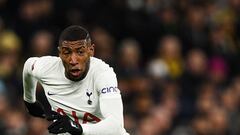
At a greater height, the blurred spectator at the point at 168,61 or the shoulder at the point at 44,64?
the shoulder at the point at 44,64

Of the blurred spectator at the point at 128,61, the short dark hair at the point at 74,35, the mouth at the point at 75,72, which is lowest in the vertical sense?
the blurred spectator at the point at 128,61

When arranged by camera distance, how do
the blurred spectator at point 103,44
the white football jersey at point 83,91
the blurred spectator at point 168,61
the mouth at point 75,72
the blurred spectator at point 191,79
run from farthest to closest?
1. the blurred spectator at point 168,61
2. the blurred spectator at point 191,79
3. the blurred spectator at point 103,44
4. the mouth at point 75,72
5. the white football jersey at point 83,91

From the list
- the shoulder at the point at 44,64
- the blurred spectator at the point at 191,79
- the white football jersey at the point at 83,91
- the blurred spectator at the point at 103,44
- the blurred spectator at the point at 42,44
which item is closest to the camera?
the white football jersey at the point at 83,91

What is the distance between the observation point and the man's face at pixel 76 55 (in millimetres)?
7883

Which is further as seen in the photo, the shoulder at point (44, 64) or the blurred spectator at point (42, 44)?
the blurred spectator at point (42, 44)

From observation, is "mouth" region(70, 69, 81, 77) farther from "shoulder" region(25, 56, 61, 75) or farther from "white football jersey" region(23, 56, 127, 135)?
"shoulder" region(25, 56, 61, 75)

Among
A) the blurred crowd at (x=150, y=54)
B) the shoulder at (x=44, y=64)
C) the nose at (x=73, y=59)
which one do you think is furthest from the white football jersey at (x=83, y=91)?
the blurred crowd at (x=150, y=54)

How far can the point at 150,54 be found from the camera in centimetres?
1577

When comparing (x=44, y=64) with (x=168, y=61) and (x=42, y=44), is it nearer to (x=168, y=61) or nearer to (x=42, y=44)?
(x=42, y=44)

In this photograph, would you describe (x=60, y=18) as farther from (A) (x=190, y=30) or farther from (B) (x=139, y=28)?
(A) (x=190, y=30)

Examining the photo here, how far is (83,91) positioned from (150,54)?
7578 mm

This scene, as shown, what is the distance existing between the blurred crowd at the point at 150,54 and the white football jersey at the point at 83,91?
3.57 meters

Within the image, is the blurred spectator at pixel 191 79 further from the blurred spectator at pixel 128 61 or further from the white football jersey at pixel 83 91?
the white football jersey at pixel 83 91

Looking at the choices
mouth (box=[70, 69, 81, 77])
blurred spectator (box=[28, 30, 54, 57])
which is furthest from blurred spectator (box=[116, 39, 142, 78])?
mouth (box=[70, 69, 81, 77])
